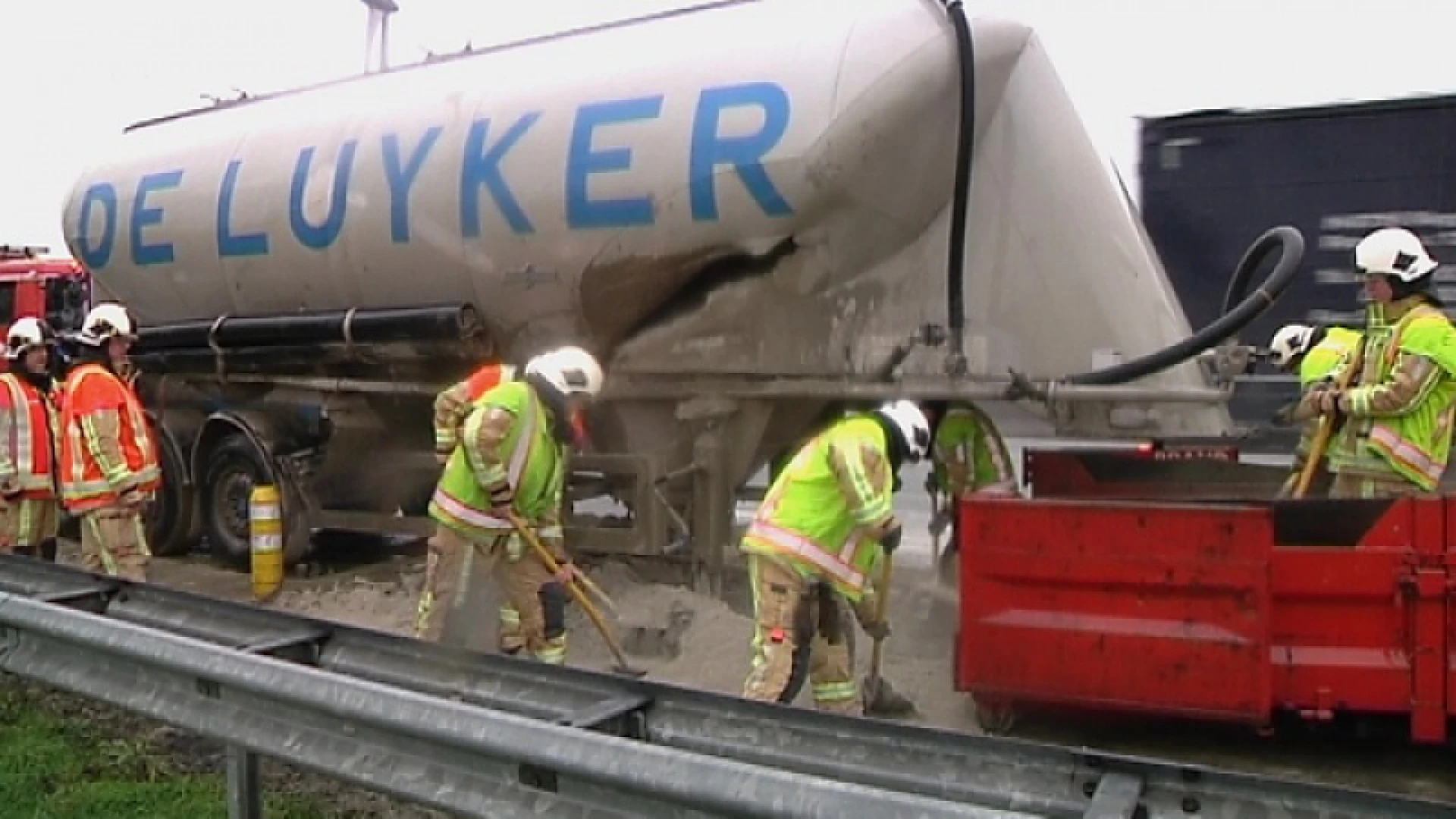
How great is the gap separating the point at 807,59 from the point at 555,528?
2.38 meters

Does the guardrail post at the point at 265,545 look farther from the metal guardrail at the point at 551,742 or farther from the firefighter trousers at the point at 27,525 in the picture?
the metal guardrail at the point at 551,742

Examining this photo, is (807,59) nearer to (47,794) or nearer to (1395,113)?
(47,794)

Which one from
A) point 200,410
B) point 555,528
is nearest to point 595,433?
point 555,528

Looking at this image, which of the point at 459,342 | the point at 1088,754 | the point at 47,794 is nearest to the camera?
the point at 1088,754

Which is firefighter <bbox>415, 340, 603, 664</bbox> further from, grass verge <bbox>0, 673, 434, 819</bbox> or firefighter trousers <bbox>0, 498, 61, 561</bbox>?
firefighter trousers <bbox>0, 498, 61, 561</bbox>

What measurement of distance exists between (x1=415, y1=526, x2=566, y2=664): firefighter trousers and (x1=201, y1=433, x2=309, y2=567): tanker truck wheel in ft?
8.63

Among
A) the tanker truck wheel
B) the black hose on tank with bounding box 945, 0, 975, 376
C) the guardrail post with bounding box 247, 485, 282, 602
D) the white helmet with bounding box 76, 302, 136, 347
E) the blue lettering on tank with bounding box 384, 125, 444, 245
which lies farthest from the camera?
the tanker truck wheel

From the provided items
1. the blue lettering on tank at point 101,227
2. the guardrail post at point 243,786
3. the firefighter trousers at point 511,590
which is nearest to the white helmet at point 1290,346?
the firefighter trousers at point 511,590

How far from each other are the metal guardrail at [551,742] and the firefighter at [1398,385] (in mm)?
3152

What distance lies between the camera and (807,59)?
645cm

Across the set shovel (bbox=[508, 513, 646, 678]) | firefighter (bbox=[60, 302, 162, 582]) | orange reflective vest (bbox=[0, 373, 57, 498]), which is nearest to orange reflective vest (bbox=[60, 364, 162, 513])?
firefighter (bbox=[60, 302, 162, 582])

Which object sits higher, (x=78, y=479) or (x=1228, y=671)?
(x=78, y=479)

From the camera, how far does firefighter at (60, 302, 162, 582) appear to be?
7.17 metres

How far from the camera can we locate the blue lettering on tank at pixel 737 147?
254 inches
